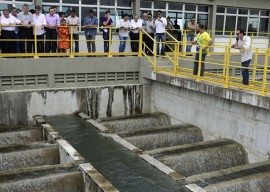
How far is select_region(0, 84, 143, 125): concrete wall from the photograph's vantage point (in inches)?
394

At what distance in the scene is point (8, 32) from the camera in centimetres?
1031

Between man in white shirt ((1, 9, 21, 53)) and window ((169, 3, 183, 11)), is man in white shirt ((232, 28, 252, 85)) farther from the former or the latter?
window ((169, 3, 183, 11))

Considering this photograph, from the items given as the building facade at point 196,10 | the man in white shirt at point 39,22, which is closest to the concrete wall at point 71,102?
the man in white shirt at point 39,22

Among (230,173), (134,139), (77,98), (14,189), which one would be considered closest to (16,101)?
(77,98)

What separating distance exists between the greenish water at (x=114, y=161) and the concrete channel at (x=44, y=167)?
0.45m

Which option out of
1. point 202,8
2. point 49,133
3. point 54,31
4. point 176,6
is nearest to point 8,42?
point 54,31

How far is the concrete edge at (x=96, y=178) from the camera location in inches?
233

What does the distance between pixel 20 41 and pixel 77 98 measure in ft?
8.45

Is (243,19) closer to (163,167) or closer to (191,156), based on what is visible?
(191,156)

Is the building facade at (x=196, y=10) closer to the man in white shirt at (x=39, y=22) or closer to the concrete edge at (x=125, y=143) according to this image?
the man in white shirt at (x=39, y=22)

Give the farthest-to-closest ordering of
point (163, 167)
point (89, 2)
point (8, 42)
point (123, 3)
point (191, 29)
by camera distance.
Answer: point (123, 3) → point (191, 29) → point (89, 2) → point (8, 42) → point (163, 167)

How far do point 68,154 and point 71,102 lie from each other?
3.74 meters

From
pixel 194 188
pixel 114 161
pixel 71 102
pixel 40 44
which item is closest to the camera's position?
pixel 194 188

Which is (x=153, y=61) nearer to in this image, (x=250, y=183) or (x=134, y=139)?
(x=134, y=139)
